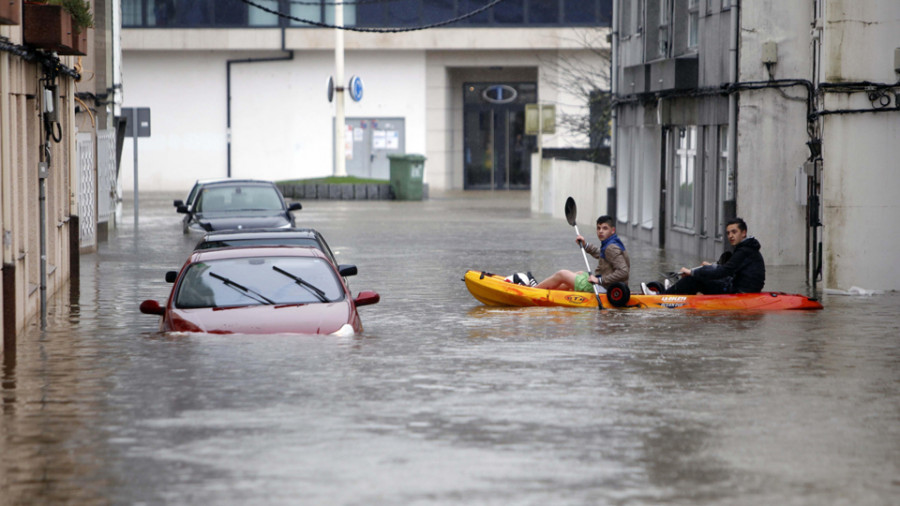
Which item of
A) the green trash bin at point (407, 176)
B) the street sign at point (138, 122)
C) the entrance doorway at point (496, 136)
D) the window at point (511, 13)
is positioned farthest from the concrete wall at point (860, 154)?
the entrance doorway at point (496, 136)

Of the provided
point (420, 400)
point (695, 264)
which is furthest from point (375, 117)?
point (420, 400)

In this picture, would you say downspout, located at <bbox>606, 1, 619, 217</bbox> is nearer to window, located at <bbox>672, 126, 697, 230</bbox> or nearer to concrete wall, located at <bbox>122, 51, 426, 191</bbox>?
window, located at <bbox>672, 126, 697, 230</bbox>

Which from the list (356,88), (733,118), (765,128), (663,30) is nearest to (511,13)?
(356,88)

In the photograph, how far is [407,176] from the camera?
4734cm

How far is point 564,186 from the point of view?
38.7 meters

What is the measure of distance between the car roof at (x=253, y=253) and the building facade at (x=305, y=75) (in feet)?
134

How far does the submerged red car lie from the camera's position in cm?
1254

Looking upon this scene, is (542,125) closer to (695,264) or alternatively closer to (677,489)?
(695,264)

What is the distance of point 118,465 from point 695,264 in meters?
17.5

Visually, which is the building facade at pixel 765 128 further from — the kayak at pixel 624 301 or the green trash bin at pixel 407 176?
the green trash bin at pixel 407 176

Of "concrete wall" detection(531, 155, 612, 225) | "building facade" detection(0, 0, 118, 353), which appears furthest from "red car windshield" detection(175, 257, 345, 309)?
"concrete wall" detection(531, 155, 612, 225)

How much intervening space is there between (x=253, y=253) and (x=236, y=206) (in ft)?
43.4

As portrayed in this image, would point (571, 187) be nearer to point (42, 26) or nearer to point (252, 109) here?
point (252, 109)

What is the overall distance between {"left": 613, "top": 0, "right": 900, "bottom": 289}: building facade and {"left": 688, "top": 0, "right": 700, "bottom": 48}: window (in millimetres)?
53
